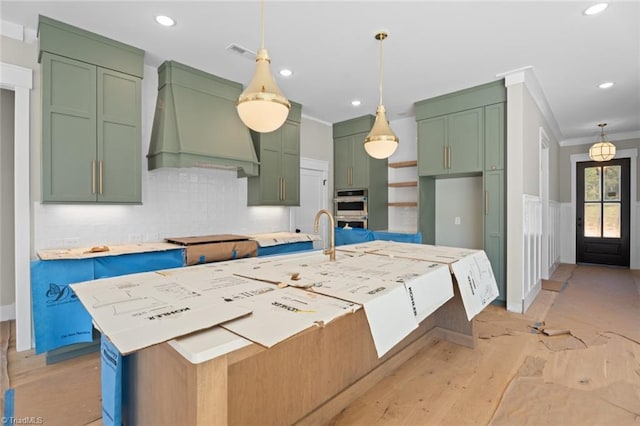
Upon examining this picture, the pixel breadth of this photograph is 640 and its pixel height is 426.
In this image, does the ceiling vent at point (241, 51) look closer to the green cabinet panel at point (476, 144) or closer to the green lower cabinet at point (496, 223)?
the green cabinet panel at point (476, 144)

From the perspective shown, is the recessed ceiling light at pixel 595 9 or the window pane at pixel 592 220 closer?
the recessed ceiling light at pixel 595 9

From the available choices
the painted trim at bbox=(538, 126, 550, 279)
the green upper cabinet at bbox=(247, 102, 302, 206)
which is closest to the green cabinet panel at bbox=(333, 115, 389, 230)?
the green upper cabinet at bbox=(247, 102, 302, 206)

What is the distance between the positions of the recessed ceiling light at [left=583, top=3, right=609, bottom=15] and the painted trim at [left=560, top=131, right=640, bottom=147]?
5.16 m

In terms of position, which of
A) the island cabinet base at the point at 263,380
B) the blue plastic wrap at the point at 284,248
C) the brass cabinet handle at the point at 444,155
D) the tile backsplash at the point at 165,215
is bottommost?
the island cabinet base at the point at 263,380

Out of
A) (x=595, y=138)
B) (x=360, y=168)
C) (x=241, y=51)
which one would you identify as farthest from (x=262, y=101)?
(x=595, y=138)

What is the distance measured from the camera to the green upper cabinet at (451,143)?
4.02 meters

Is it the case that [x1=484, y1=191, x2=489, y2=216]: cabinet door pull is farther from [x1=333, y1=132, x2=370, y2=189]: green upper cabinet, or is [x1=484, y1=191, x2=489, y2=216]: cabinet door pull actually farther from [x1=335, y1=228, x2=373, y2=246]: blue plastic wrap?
[x1=333, y1=132, x2=370, y2=189]: green upper cabinet

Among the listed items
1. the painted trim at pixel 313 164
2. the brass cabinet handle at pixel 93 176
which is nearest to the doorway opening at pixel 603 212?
the painted trim at pixel 313 164

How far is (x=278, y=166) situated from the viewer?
4.39m

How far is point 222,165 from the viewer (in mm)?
3645

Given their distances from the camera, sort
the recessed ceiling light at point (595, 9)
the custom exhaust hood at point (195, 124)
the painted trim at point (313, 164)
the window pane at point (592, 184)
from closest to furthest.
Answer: the recessed ceiling light at point (595, 9) < the custom exhaust hood at point (195, 124) < the painted trim at point (313, 164) < the window pane at point (592, 184)

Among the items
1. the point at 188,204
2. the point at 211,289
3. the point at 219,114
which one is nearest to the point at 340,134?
the point at 219,114

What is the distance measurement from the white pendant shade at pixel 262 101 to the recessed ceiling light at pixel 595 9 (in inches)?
101

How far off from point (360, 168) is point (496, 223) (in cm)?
225
